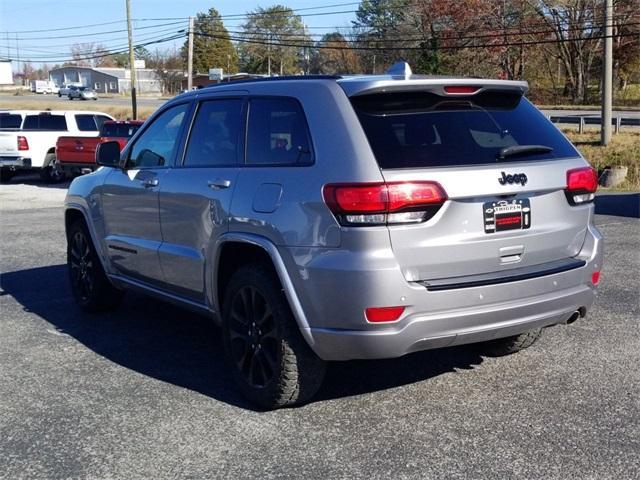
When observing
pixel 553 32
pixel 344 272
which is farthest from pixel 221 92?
pixel 553 32

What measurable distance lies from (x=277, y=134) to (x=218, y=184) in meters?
0.52

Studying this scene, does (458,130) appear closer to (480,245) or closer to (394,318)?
(480,245)

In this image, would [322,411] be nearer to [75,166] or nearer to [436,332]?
[436,332]

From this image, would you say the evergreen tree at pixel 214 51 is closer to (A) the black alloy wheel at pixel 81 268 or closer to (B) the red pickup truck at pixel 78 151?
(B) the red pickup truck at pixel 78 151

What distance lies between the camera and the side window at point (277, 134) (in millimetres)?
4641

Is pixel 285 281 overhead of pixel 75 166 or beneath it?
overhead

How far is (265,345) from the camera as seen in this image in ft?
15.7

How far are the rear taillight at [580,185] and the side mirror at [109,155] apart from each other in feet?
11.2

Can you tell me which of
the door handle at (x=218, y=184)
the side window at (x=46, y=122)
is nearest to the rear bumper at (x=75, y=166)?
the side window at (x=46, y=122)

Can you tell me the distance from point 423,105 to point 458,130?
0.78 ft

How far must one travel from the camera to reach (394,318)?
4188mm

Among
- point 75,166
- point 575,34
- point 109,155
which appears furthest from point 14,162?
point 575,34

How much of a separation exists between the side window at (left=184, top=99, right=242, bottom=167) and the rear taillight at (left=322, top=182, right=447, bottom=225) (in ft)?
3.87

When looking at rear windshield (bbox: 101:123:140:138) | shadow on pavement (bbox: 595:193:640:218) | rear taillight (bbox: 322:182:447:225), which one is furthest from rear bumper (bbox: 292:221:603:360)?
rear windshield (bbox: 101:123:140:138)
